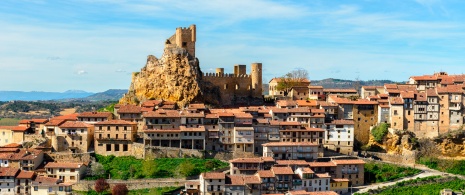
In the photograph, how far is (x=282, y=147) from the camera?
62.5m

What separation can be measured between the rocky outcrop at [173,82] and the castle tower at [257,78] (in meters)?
7.23

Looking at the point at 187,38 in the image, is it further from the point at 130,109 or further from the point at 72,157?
the point at 72,157

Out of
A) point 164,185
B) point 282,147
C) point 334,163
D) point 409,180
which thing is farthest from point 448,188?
point 164,185

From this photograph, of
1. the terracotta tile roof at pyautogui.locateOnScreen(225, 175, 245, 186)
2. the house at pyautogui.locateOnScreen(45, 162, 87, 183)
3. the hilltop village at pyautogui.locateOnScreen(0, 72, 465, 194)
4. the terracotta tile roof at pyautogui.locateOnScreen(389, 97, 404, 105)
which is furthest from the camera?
the terracotta tile roof at pyautogui.locateOnScreen(389, 97, 404, 105)

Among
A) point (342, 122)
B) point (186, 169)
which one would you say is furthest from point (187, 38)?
point (186, 169)

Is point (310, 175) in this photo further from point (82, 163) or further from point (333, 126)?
point (82, 163)

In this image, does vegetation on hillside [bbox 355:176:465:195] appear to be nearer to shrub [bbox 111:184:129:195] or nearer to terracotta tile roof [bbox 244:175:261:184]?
terracotta tile roof [bbox 244:175:261:184]

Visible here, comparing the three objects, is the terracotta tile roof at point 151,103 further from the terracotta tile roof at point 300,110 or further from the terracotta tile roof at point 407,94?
the terracotta tile roof at point 407,94

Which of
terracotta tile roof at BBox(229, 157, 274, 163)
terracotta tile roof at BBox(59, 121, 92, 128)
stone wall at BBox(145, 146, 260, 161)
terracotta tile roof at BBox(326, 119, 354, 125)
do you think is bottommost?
terracotta tile roof at BBox(229, 157, 274, 163)

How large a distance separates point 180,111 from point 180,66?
10529 mm

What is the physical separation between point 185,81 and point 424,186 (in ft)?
106

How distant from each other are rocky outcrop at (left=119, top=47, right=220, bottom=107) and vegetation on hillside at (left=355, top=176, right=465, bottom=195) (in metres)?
27.4

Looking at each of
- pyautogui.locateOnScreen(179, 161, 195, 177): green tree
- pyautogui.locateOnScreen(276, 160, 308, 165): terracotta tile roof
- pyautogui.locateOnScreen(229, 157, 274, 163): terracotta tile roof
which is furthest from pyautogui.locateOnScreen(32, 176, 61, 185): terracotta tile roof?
pyautogui.locateOnScreen(276, 160, 308, 165): terracotta tile roof

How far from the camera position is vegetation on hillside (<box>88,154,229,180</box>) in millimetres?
58531
